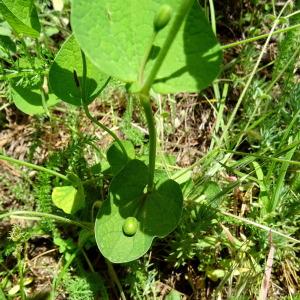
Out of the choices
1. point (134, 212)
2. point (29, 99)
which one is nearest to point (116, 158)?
point (134, 212)

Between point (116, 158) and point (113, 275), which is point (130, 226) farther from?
point (113, 275)

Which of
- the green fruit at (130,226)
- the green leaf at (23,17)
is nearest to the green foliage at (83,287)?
the green fruit at (130,226)

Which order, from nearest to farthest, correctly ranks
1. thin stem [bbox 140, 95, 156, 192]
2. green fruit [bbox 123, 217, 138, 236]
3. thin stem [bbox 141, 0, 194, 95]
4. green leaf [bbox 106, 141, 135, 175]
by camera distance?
thin stem [bbox 141, 0, 194, 95], thin stem [bbox 140, 95, 156, 192], green fruit [bbox 123, 217, 138, 236], green leaf [bbox 106, 141, 135, 175]

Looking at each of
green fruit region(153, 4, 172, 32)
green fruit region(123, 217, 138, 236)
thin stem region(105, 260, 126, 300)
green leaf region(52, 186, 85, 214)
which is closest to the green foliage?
thin stem region(105, 260, 126, 300)

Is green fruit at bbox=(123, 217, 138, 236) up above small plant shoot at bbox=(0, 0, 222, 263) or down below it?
below

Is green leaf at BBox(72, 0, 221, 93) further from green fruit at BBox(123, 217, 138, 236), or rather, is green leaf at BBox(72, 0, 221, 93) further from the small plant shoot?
green fruit at BBox(123, 217, 138, 236)

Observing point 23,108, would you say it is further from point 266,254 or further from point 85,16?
point 266,254

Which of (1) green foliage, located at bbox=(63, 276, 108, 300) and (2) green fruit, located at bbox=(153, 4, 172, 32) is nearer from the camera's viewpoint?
(2) green fruit, located at bbox=(153, 4, 172, 32)

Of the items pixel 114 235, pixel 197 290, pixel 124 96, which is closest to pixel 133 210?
pixel 114 235
